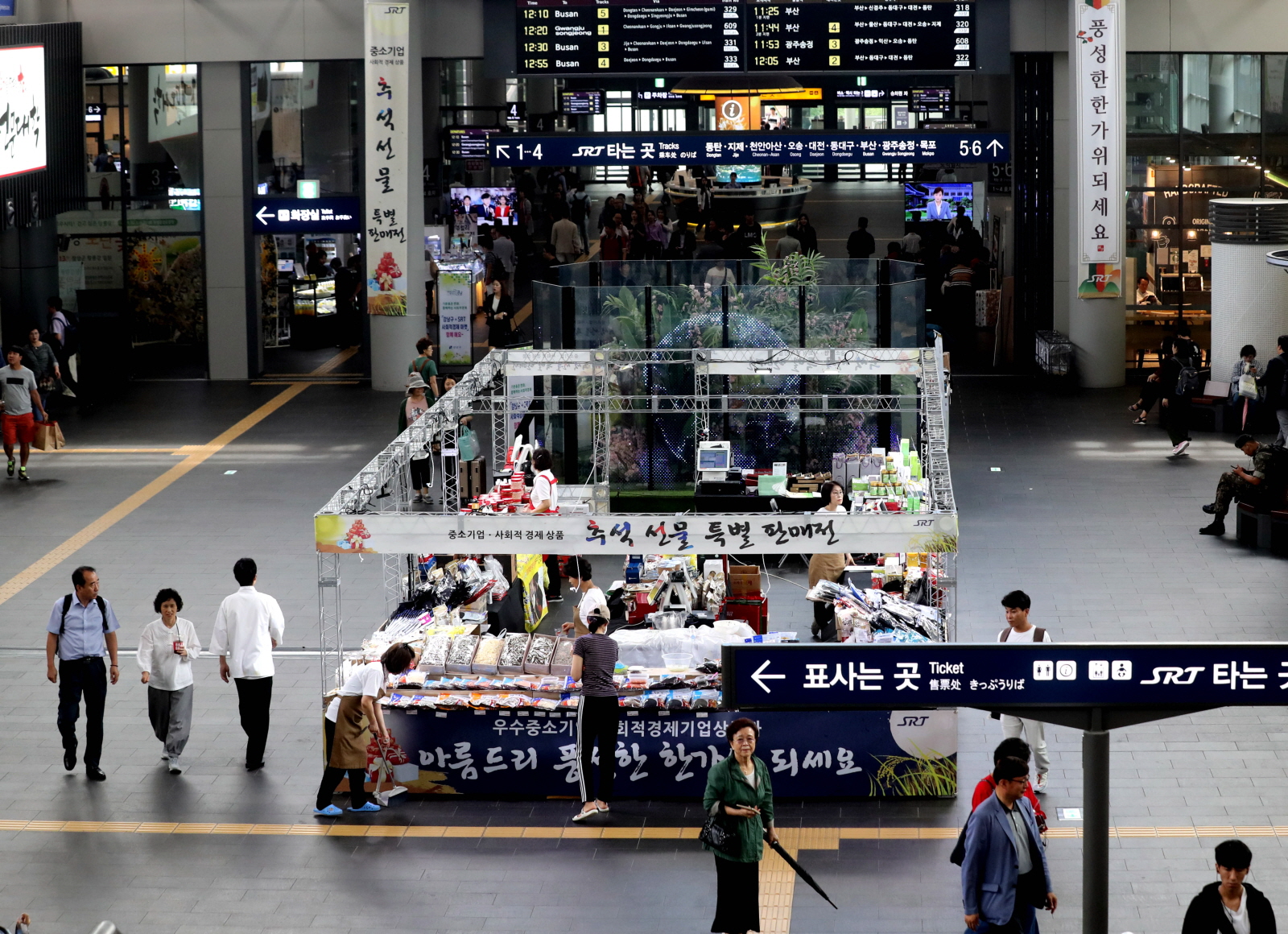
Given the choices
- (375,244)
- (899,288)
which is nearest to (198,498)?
(375,244)

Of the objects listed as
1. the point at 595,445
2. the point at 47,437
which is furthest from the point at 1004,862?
the point at 47,437

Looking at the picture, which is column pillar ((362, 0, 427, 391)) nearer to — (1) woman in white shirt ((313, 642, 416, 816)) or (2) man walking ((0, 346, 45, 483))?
(2) man walking ((0, 346, 45, 483))

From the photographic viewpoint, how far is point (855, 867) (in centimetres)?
968

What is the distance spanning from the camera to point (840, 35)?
22844 mm

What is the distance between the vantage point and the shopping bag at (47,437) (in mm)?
19719

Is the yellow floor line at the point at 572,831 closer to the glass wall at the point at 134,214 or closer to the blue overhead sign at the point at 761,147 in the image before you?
the blue overhead sign at the point at 761,147

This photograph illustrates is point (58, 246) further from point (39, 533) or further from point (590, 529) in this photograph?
point (590, 529)

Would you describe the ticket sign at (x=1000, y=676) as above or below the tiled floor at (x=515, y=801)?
above

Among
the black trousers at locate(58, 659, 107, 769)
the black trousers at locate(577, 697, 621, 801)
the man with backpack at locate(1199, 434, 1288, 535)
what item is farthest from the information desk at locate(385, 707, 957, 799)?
the man with backpack at locate(1199, 434, 1288, 535)

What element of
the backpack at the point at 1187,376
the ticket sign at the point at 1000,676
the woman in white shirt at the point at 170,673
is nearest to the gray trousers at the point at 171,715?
the woman in white shirt at the point at 170,673

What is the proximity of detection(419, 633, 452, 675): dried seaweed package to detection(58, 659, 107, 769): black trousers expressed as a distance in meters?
2.05

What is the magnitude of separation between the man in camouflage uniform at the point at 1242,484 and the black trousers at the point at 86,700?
10.4 meters

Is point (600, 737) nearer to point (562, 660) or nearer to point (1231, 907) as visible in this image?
point (562, 660)

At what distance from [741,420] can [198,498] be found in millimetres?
5888
